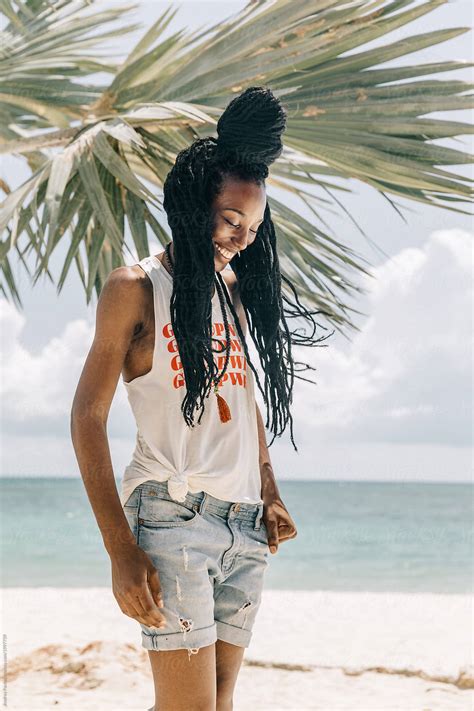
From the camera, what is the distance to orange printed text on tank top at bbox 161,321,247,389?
1.51 m

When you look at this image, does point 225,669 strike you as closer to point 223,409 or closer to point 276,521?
point 276,521

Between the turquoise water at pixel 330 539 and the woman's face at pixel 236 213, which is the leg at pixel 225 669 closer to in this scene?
the woman's face at pixel 236 213

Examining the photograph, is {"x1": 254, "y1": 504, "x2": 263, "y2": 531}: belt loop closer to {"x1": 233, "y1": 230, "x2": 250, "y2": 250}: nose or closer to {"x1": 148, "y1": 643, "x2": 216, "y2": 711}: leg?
{"x1": 148, "y1": 643, "x2": 216, "y2": 711}: leg

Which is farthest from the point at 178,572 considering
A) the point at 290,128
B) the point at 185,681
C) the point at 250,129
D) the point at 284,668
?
the point at 284,668

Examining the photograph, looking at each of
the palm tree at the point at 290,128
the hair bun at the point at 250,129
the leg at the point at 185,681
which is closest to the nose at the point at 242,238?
the hair bun at the point at 250,129

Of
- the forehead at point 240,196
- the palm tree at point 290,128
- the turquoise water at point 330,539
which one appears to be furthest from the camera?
the turquoise water at point 330,539

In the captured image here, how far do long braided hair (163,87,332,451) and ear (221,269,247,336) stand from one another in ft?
0.04

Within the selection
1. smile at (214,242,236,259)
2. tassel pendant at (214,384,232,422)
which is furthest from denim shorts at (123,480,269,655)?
smile at (214,242,236,259)

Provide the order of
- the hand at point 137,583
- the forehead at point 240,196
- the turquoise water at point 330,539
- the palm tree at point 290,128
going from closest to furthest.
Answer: the hand at point 137,583
the forehead at point 240,196
the palm tree at point 290,128
the turquoise water at point 330,539

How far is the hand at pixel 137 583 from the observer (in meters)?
1.42

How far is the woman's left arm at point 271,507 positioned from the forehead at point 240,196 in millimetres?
348

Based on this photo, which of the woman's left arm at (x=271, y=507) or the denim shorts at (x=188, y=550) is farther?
the woman's left arm at (x=271, y=507)

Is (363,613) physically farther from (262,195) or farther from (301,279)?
(262,195)

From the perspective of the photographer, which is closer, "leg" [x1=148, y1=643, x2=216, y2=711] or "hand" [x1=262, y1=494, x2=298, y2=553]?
"leg" [x1=148, y1=643, x2=216, y2=711]
